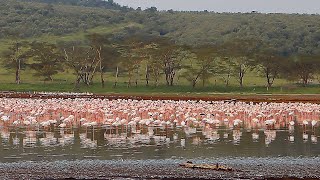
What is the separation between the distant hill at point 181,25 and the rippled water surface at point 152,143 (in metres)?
84.1

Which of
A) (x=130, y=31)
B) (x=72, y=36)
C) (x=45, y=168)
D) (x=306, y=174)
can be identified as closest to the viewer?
(x=306, y=174)

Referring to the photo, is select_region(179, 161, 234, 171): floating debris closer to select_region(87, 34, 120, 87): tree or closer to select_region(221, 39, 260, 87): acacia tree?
select_region(221, 39, 260, 87): acacia tree

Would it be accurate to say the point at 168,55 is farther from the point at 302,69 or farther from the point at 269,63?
the point at 302,69

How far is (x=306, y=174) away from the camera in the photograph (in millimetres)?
19469

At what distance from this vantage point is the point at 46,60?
269 ft

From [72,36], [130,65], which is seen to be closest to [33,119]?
[130,65]

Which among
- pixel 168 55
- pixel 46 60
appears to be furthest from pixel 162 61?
pixel 46 60

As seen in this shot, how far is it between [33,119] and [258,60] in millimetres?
46840

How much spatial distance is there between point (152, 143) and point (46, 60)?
56.7 meters

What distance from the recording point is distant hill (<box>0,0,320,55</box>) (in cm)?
12538

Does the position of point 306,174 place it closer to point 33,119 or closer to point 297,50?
point 33,119

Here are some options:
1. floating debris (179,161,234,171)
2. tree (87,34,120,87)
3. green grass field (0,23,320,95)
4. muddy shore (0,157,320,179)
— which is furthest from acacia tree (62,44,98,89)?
floating debris (179,161,234,171)

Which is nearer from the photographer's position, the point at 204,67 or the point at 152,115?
the point at 152,115

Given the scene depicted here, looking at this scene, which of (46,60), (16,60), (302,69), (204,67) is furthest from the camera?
(46,60)
